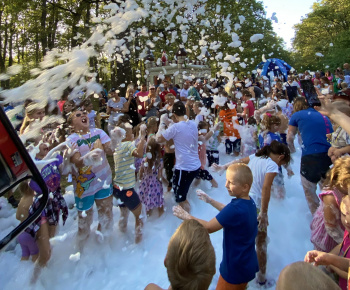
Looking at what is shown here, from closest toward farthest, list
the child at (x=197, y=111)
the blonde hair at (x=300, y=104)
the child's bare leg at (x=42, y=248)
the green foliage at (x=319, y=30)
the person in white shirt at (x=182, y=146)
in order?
the child's bare leg at (x=42, y=248), the blonde hair at (x=300, y=104), the person in white shirt at (x=182, y=146), the child at (x=197, y=111), the green foliage at (x=319, y=30)

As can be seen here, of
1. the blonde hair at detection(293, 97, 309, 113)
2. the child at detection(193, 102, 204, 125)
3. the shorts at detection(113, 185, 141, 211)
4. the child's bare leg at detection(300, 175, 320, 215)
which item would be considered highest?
the blonde hair at detection(293, 97, 309, 113)

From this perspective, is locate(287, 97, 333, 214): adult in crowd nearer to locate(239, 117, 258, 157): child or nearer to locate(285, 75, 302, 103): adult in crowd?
locate(239, 117, 258, 157): child

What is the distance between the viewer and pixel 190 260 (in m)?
1.40

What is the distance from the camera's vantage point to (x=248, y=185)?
7.20ft

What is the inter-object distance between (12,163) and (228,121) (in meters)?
Result: 5.75

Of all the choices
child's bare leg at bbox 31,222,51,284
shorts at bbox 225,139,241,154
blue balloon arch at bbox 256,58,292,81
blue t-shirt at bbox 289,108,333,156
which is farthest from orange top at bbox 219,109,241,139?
blue balloon arch at bbox 256,58,292,81

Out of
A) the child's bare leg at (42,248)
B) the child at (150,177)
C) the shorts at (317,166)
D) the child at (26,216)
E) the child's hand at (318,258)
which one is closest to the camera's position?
the child's hand at (318,258)

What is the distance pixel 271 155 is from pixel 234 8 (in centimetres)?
1161

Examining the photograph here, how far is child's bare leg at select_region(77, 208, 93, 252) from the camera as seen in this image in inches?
136

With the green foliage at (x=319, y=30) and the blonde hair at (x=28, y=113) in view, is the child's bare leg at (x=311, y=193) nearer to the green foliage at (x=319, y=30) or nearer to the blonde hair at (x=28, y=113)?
the blonde hair at (x=28, y=113)

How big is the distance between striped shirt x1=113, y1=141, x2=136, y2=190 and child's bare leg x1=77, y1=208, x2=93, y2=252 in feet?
1.67

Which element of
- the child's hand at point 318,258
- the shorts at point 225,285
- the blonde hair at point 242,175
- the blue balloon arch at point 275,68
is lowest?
the shorts at point 225,285

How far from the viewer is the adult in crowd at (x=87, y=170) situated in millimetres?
3109

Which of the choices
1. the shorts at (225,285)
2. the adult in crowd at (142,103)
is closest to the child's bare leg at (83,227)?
the shorts at (225,285)
